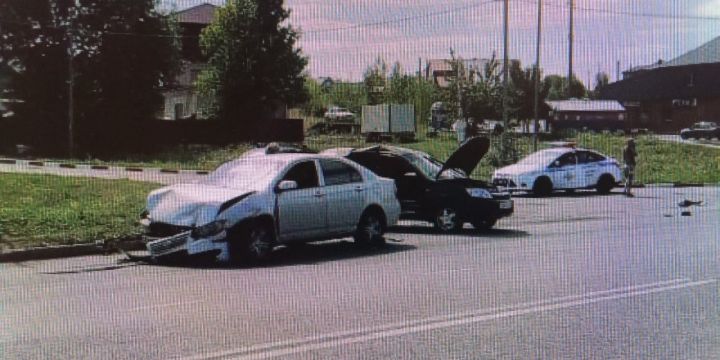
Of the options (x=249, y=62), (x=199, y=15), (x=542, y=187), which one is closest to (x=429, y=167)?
(x=542, y=187)

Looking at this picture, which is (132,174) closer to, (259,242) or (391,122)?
(259,242)

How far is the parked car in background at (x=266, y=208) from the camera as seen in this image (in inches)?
442

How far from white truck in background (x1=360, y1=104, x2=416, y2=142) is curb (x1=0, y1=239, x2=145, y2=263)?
116 feet

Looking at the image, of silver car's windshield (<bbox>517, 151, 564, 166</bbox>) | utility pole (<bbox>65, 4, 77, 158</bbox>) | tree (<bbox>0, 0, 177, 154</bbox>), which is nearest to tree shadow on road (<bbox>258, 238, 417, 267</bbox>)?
silver car's windshield (<bbox>517, 151, 564, 166</bbox>)

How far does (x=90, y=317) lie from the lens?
8.02 m

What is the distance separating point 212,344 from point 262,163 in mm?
6119

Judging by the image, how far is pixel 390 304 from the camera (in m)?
8.55

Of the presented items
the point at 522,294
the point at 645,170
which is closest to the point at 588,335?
the point at 522,294

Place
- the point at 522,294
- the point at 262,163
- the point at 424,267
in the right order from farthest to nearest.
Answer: the point at 262,163
the point at 424,267
the point at 522,294

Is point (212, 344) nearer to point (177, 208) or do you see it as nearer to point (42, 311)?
point (42, 311)

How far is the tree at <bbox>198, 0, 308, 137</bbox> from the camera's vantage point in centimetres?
5050

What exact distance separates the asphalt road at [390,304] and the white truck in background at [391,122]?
34.9m

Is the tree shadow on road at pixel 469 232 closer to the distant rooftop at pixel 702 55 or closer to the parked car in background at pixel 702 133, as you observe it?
the parked car in background at pixel 702 133

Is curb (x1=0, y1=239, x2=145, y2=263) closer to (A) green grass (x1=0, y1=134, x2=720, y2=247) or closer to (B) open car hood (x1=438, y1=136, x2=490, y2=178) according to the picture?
(A) green grass (x1=0, y1=134, x2=720, y2=247)
